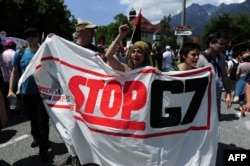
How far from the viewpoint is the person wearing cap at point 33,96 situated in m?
5.30

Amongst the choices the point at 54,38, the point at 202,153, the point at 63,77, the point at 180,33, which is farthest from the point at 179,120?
the point at 180,33

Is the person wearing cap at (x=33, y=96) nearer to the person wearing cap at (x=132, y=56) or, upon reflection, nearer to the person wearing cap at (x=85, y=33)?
the person wearing cap at (x=85, y=33)

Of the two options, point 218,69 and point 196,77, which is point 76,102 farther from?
point 218,69

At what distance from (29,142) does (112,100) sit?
2.84 metres

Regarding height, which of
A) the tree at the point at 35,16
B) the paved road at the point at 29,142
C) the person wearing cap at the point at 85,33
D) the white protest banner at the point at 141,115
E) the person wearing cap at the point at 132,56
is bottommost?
the paved road at the point at 29,142

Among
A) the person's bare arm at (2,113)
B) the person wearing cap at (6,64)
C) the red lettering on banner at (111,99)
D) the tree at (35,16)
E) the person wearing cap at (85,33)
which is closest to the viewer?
the person's bare arm at (2,113)

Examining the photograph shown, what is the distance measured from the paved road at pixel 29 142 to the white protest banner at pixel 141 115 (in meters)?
1.26

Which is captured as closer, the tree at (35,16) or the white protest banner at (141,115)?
the white protest banner at (141,115)

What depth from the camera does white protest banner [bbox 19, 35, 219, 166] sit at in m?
3.98

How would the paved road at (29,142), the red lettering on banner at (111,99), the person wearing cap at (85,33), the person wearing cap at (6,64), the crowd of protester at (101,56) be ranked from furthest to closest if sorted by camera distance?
the person wearing cap at (6,64) < the paved road at (29,142) < the person wearing cap at (85,33) < the crowd of protester at (101,56) < the red lettering on banner at (111,99)

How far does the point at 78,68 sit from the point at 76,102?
39cm

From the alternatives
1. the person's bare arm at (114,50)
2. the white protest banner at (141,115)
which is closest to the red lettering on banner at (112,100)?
the white protest banner at (141,115)

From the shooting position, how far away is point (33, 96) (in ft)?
17.6

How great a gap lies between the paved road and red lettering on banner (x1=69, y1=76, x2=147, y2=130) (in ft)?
4.70
